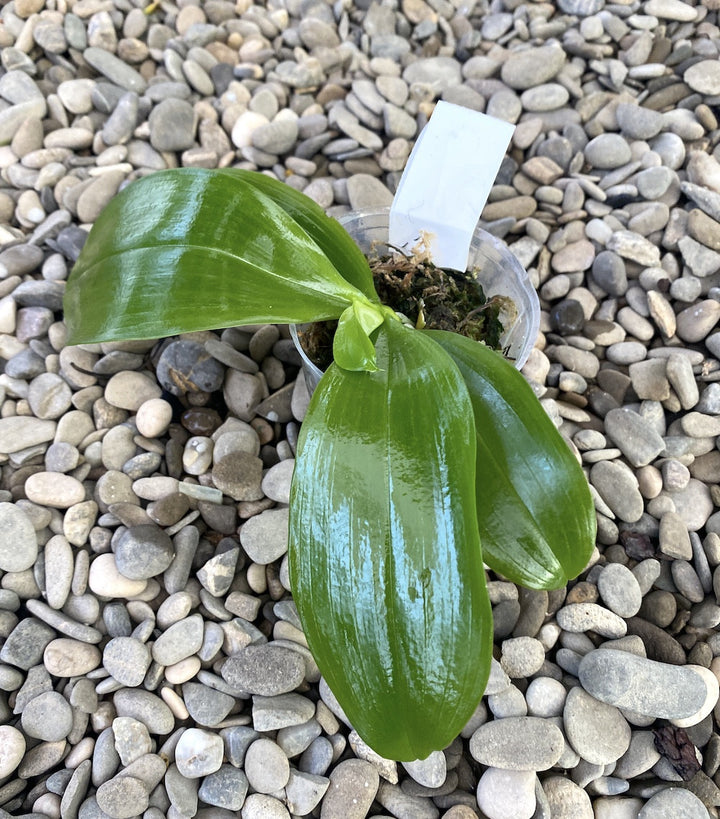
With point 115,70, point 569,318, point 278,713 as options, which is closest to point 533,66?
point 569,318

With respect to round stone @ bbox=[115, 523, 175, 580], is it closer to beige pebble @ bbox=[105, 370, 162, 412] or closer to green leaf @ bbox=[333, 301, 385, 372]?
beige pebble @ bbox=[105, 370, 162, 412]

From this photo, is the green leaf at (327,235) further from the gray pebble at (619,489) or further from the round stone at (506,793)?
the round stone at (506,793)

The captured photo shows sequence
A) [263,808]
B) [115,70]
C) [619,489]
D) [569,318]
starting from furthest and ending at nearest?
[115,70]
[569,318]
[619,489]
[263,808]

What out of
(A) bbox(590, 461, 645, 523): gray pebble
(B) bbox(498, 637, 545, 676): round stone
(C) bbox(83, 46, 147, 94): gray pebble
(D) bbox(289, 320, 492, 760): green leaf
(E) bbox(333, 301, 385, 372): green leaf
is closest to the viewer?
(D) bbox(289, 320, 492, 760): green leaf

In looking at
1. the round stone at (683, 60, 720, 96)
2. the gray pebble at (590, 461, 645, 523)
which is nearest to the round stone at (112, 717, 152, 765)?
the gray pebble at (590, 461, 645, 523)

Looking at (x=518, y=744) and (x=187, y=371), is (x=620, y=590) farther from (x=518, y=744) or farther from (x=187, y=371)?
(x=187, y=371)

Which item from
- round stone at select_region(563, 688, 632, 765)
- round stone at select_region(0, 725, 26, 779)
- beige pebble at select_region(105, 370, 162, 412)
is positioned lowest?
round stone at select_region(0, 725, 26, 779)

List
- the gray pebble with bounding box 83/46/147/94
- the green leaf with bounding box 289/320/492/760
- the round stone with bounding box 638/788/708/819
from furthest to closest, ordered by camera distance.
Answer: the gray pebble with bounding box 83/46/147/94 < the round stone with bounding box 638/788/708/819 < the green leaf with bounding box 289/320/492/760
